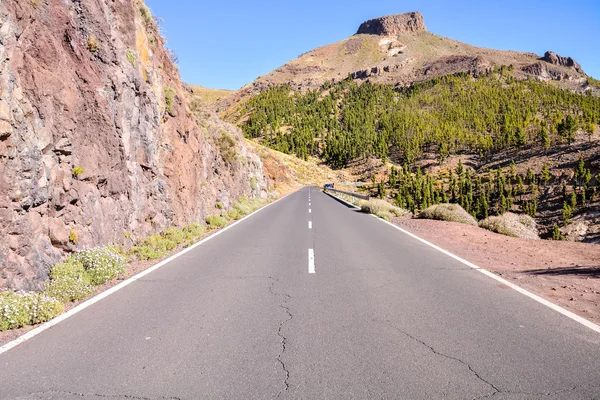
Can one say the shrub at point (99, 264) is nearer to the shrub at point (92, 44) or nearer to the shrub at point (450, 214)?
the shrub at point (92, 44)

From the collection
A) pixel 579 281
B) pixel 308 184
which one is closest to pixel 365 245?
pixel 579 281

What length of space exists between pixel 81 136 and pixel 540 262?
37.0 ft

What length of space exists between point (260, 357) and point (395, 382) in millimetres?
1366

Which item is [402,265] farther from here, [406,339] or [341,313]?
[406,339]

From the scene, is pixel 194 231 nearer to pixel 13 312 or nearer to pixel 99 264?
pixel 99 264

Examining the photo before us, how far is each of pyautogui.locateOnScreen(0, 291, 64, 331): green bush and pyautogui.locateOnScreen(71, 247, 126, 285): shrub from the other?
1.31m

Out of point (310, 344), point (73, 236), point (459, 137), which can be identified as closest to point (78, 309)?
point (73, 236)

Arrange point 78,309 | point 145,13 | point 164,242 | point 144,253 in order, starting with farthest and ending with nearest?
point 145,13 → point 164,242 → point 144,253 → point 78,309

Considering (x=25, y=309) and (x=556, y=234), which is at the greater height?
(x=25, y=309)

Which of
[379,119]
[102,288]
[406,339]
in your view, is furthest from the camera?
[379,119]

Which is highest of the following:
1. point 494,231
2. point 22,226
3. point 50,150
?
point 50,150

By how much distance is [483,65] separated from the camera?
19462 cm

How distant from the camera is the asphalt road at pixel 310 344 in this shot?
3100 millimetres

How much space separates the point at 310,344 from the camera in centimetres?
394
